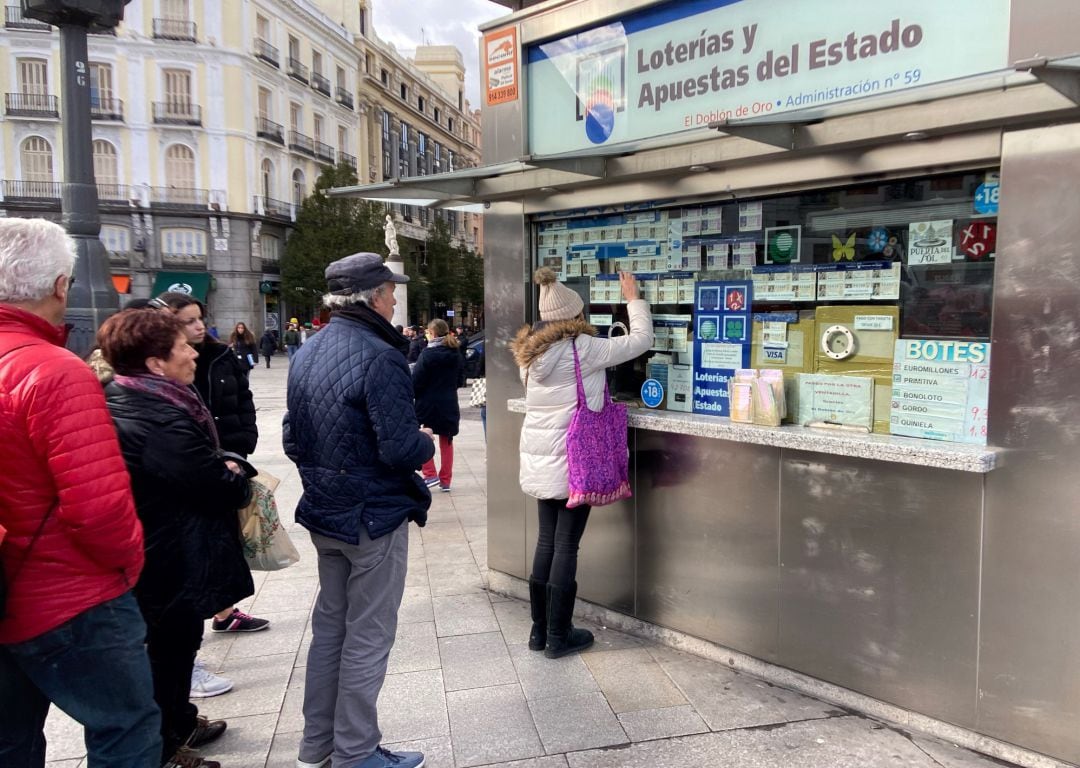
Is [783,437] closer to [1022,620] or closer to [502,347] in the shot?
[1022,620]

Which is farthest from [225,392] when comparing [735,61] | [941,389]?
[941,389]

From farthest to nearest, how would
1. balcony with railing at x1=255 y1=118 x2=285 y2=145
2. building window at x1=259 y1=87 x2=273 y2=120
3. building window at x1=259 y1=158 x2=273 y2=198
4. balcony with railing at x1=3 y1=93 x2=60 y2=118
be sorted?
building window at x1=259 y1=158 x2=273 y2=198 → building window at x1=259 y1=87 x2=273 y2=120 → balcony with railing at x1=255 y1=118 x2=285 y2=145 → balcony with railing at x1=3 y1=93 x2=60 y2=118

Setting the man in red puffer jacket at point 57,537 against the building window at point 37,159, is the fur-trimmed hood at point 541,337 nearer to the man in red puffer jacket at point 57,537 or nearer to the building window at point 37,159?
the man in red puffer jacket at point 57,537

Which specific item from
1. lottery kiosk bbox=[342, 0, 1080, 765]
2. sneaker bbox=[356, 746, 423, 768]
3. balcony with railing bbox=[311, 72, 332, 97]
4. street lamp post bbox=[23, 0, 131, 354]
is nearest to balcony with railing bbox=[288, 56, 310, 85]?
balcony with railing bbox=[311, 72, 332, 97]

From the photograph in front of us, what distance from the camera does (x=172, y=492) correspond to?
A: 8.58ft

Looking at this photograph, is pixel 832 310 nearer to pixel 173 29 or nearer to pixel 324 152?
pixel 173 29

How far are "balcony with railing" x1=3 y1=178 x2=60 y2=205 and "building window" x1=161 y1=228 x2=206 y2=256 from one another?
4824mm

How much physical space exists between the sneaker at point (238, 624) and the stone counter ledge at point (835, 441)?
2429mm

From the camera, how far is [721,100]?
3.55m

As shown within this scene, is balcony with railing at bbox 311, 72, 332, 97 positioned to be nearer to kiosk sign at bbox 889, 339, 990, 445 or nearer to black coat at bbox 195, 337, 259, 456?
black coat at bbox 195, 337, 259, 456

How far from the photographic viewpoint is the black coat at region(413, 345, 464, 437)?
7289mm

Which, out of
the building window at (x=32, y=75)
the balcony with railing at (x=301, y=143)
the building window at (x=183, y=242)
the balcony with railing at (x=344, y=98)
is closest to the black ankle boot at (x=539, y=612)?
the building window at (x=183, y=242)

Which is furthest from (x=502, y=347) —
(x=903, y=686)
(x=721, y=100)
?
(x=903, y=686)

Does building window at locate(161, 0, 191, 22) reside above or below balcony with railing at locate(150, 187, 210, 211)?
above
